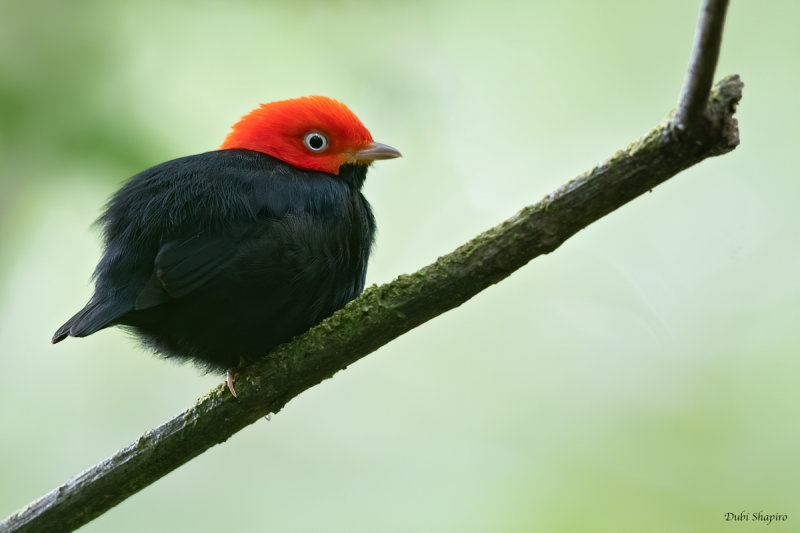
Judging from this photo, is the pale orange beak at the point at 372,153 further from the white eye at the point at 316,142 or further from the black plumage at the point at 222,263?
the black plumage at the point at 222,263

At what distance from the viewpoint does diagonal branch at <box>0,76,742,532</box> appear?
233cm

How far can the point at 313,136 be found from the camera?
402 centimetres

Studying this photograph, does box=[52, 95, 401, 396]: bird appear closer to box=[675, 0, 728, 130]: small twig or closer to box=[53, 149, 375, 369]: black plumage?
box=[53, 149, 375, 369]: black plumage

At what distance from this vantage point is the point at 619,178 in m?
2.38

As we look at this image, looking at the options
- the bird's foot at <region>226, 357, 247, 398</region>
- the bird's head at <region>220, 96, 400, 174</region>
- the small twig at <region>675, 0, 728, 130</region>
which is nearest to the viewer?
the small twig at <region>675, 0, 728, 130</region>

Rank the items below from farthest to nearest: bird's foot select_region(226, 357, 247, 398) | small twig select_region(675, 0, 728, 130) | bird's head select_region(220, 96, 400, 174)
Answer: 1. bird's head select_region(220, 96, 400, 174)
2. bird's foot select_region(226, 357, 247, 398)
3. small twig select_region(675, 0, 728, 130)

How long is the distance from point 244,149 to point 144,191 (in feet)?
1.99

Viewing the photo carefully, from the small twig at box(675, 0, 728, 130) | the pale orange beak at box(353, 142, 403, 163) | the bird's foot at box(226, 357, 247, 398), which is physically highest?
the pale orange beak at box(353, 142, 403, 163)

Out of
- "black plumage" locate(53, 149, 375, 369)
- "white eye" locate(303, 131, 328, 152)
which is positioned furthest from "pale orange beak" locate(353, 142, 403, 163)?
"black plumage" locate(53, 149, 375, 369)

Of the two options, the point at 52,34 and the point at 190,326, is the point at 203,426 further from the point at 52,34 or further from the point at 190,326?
the point at 52,34

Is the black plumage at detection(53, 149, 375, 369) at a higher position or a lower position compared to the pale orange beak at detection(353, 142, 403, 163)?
lower

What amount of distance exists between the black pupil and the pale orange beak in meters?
0.19

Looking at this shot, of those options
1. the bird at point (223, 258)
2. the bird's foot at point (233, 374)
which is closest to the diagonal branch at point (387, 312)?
the bird's foot at point (233, 374)

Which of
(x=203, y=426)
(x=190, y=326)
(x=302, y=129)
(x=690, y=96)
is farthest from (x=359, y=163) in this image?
(x=690, y=96)
